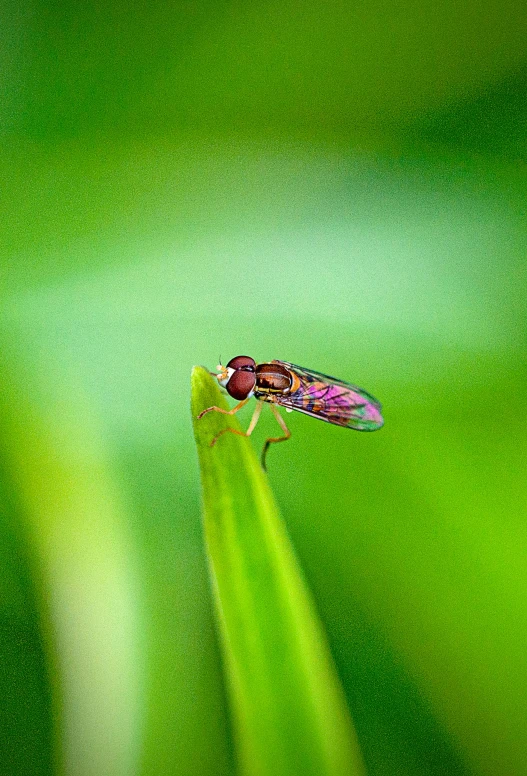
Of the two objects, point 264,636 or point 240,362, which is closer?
point 264,636

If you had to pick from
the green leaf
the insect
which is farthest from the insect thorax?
the green leaf

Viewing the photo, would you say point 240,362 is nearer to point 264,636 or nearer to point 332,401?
point 332,401

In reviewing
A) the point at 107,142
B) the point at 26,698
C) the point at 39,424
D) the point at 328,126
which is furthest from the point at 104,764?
the point at 328,126

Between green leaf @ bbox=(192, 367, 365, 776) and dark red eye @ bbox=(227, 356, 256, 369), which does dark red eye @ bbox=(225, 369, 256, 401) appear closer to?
dark red eye @ bbox=(227, 356, 256, 369)

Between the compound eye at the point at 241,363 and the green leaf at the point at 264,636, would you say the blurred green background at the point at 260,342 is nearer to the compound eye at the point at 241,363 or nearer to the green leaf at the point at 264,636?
the compound eye at the point at 241,363

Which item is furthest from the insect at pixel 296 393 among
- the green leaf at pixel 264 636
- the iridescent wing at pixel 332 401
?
the green leaf at pixel 264 636

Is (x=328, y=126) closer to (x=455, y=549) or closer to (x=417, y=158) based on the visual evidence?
(x=417, y=158)

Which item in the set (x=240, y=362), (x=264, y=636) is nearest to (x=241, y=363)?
(x=240, y=362)
